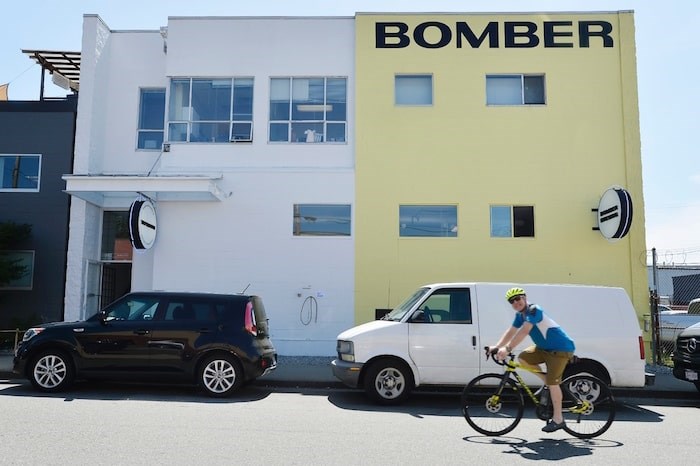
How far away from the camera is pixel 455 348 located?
369 inches

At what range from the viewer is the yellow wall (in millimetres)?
14484

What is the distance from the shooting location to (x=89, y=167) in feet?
50.2

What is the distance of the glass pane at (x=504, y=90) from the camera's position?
1534cm

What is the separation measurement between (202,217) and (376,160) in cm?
454

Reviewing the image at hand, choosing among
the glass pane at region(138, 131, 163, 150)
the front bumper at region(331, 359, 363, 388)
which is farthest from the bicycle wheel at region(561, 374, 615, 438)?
the glass pane at region(138, 131, 163, 150)

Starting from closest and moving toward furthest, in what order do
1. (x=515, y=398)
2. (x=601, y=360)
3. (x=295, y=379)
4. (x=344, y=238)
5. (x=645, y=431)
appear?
(x=515, y=398)
(x=645, y=431)
(x=601, y=360)
(x=295, y=379)
(x=344, y=238)

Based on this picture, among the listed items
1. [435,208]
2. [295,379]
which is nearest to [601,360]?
[295,379]

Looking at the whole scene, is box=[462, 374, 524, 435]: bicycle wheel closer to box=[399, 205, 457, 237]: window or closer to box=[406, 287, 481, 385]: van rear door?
box=[406, 287, 481, 385]: van rear door

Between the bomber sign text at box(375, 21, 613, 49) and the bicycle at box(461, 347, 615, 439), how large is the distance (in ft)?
34.0

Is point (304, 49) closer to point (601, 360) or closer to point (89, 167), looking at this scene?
point (89, 167)

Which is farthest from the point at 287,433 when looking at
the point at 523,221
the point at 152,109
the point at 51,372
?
the point at 152,109

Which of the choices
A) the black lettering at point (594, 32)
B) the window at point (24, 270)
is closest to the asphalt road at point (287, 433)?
the window at point (24, 270)

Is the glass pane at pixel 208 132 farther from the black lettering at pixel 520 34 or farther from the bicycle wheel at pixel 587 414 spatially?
the bicycle wheel at pixel 587 414

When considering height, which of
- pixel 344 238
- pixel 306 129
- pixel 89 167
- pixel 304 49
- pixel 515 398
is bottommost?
pixel 515 398
